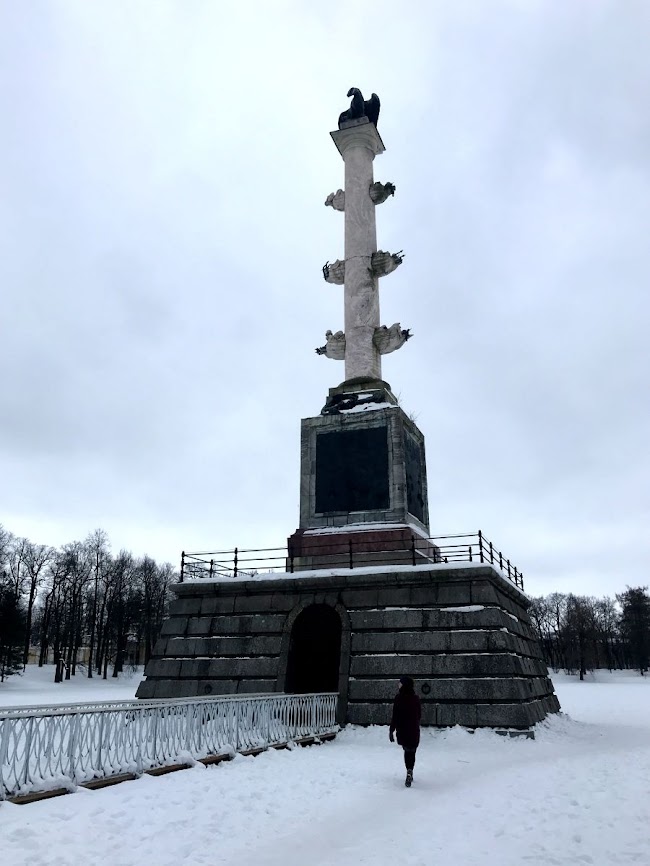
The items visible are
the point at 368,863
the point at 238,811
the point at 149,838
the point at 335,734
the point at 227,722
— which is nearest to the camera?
the point at 368,863

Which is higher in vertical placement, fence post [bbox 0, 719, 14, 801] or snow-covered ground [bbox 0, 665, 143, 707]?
fence post [bbox 0, 719, 14, 801]

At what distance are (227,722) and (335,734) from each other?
4655mm

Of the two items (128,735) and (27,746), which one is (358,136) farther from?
(27,746)

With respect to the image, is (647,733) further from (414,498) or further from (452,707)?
(414,498)

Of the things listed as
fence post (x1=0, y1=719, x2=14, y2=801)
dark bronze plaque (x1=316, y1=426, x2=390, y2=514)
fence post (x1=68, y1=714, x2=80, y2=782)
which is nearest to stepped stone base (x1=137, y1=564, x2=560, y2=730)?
dark bronze plaque (x1=316, y1=426, x2=390, y2=514)

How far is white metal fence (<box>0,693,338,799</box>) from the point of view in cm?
864

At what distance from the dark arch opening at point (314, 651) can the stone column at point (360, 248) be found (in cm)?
939

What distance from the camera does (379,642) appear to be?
61.5ft

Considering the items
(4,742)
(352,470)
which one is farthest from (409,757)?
(352,470)

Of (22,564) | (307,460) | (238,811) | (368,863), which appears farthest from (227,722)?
(22,564)

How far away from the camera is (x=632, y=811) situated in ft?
30.3

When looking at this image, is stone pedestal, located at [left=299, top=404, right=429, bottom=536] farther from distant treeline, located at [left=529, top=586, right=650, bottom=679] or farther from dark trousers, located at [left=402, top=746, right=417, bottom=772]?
distant treeline, located at [left=529, top=586, right=650, bottom=679]

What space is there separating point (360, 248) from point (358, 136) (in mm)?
5619

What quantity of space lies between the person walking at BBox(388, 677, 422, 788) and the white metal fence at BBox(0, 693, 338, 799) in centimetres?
322
